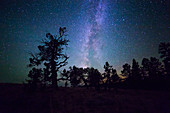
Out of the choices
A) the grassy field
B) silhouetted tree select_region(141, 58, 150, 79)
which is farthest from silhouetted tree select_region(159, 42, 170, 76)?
the grassy field

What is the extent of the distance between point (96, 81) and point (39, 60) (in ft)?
46.3

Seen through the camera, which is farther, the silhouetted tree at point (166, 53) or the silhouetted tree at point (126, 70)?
the silhouetted tree at point (126, 70)

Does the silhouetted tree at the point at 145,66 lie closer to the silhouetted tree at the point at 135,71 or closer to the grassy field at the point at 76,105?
the silhouetted tree at the point at 135,71

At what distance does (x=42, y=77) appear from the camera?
551 inches

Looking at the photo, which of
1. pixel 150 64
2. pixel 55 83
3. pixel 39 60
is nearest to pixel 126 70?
pixel 150 64

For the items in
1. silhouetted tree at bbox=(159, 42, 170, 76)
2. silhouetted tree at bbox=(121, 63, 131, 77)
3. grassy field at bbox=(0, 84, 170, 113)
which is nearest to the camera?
grassy field at bbox=(0, 84, 170, 113)

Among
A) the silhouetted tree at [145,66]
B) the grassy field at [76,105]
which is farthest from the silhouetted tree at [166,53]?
the grassy field at [76,105]

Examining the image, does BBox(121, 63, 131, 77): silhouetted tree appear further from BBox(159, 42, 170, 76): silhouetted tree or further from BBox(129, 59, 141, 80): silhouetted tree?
BBox(159, 42, 170, 76): silhouetted tree

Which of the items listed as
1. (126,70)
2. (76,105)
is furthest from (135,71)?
(76,105)

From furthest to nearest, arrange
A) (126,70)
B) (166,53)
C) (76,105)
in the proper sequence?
(126,70)
(166,53)
(76,105)

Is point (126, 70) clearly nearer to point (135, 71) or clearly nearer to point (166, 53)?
point (135, 71)

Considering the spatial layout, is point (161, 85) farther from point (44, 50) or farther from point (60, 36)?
point (44, 50)

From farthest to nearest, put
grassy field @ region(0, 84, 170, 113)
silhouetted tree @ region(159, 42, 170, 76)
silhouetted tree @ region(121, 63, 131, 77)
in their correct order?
silhouetted tree @ region(121, 63, 131, 77)
silhouetted tree @ region(159, 42, 170, 76)
grassy field @ region(0, 84, 170, 113)

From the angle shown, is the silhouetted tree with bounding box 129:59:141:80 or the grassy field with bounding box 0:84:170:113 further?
the silhouetted tree with bounding box 129:59:141:80
